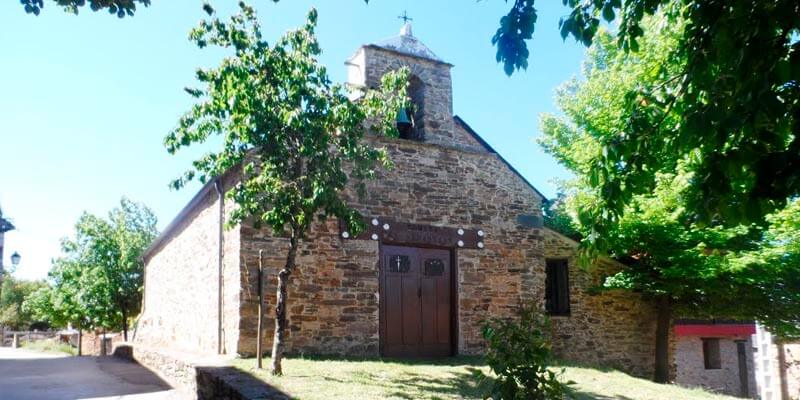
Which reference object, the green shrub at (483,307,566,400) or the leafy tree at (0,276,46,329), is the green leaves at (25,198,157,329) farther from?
the green shrub at (483,307,566,400)

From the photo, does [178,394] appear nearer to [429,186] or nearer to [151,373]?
[151,373]

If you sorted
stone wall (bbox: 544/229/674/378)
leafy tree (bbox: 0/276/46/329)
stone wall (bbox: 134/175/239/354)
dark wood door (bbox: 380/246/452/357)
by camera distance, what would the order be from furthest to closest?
1. leafy tree (bbox: 0/276/46/329)
2. stone wall (bbox: 544/229/674/378)
3. dark wood door (bbox: 380/246/452/357)
4. stone wall (bbox: 134/175/239/354)

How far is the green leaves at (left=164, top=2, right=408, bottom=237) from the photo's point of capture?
864 cm

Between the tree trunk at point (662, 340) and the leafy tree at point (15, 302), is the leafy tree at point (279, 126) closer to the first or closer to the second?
the tree trunk at point (662, 340)

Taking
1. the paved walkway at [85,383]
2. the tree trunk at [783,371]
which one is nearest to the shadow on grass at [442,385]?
the paved walkway at [85,383]

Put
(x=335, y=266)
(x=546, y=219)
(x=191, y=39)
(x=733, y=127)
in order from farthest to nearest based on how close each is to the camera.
A: (x=546, y=219) → (x=335, y=266) → (x=191, y=39) → (x=733, y=127)

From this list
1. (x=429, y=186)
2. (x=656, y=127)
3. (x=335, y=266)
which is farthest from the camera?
(x=429, y=186)

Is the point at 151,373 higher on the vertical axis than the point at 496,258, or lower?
lower

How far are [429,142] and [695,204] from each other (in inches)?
350

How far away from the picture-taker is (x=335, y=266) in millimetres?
11227

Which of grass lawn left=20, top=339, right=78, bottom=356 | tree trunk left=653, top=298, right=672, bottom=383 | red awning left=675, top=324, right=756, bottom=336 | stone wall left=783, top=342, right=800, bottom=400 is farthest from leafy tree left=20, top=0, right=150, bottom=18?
grass lawn left=20, top=339, right=78, bottom=356

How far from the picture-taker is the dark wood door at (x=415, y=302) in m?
11.8

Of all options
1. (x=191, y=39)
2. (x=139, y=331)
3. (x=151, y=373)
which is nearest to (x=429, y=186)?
(x=191, y=39)

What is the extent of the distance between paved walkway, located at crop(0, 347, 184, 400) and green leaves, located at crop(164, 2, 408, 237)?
12.2 feet
